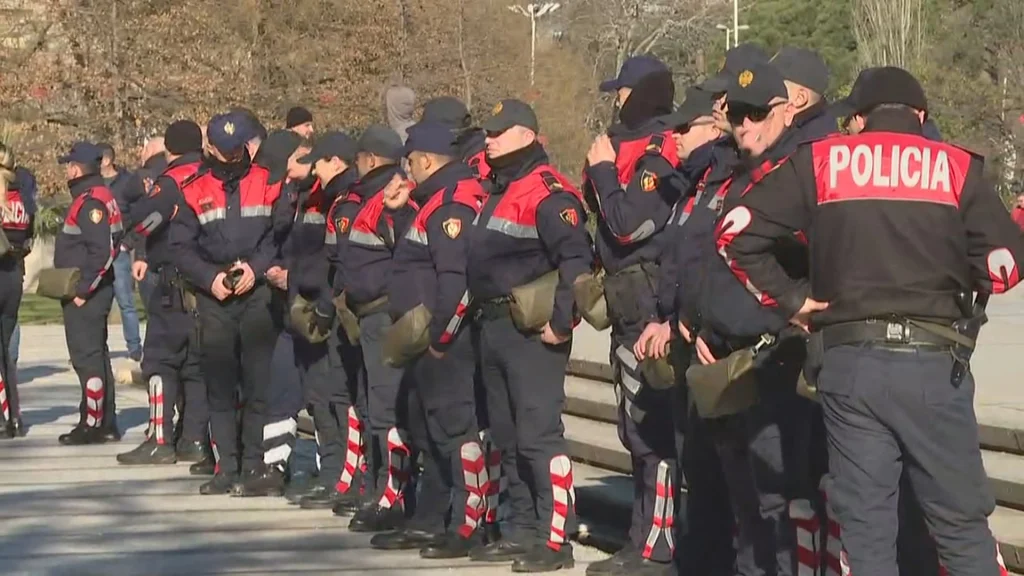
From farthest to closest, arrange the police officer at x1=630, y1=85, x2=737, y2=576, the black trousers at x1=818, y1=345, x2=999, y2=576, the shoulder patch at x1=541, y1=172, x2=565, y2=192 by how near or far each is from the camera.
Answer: the shoulder patch at x1=541, y1=172, x2=565, y2=192 → the police officer at x1=630, y1=85, x2=737, y2=576 → the black trousers at x1=818, y1=345, x2=999, y2=576

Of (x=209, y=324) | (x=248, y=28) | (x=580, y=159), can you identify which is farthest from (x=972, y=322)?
(x=580, y=159)

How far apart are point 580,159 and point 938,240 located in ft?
96.8

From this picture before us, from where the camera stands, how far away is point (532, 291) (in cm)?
812

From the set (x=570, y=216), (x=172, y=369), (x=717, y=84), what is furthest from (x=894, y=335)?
(x=172, y=369)

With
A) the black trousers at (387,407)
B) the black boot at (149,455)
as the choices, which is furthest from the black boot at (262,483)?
the black boot at (149,455)

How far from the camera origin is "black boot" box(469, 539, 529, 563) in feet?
27.9

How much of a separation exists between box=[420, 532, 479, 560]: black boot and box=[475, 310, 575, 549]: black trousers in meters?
0.55

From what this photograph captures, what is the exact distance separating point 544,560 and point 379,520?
4.95ft

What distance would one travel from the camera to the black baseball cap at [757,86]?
6359mm

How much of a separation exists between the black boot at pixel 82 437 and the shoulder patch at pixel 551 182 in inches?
240

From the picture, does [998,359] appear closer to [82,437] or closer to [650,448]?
[650,448]

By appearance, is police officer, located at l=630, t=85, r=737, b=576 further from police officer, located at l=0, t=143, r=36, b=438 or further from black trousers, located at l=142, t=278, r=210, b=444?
police officer, located at l=0, t=143, r=36, b=438

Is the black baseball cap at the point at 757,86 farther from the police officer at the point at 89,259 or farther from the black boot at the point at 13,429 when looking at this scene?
the black boot at the point at 13,429

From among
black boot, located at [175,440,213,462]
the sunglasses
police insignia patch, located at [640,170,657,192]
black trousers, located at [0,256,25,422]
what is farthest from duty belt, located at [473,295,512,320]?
black trousers, located at [0,256,25,422]
